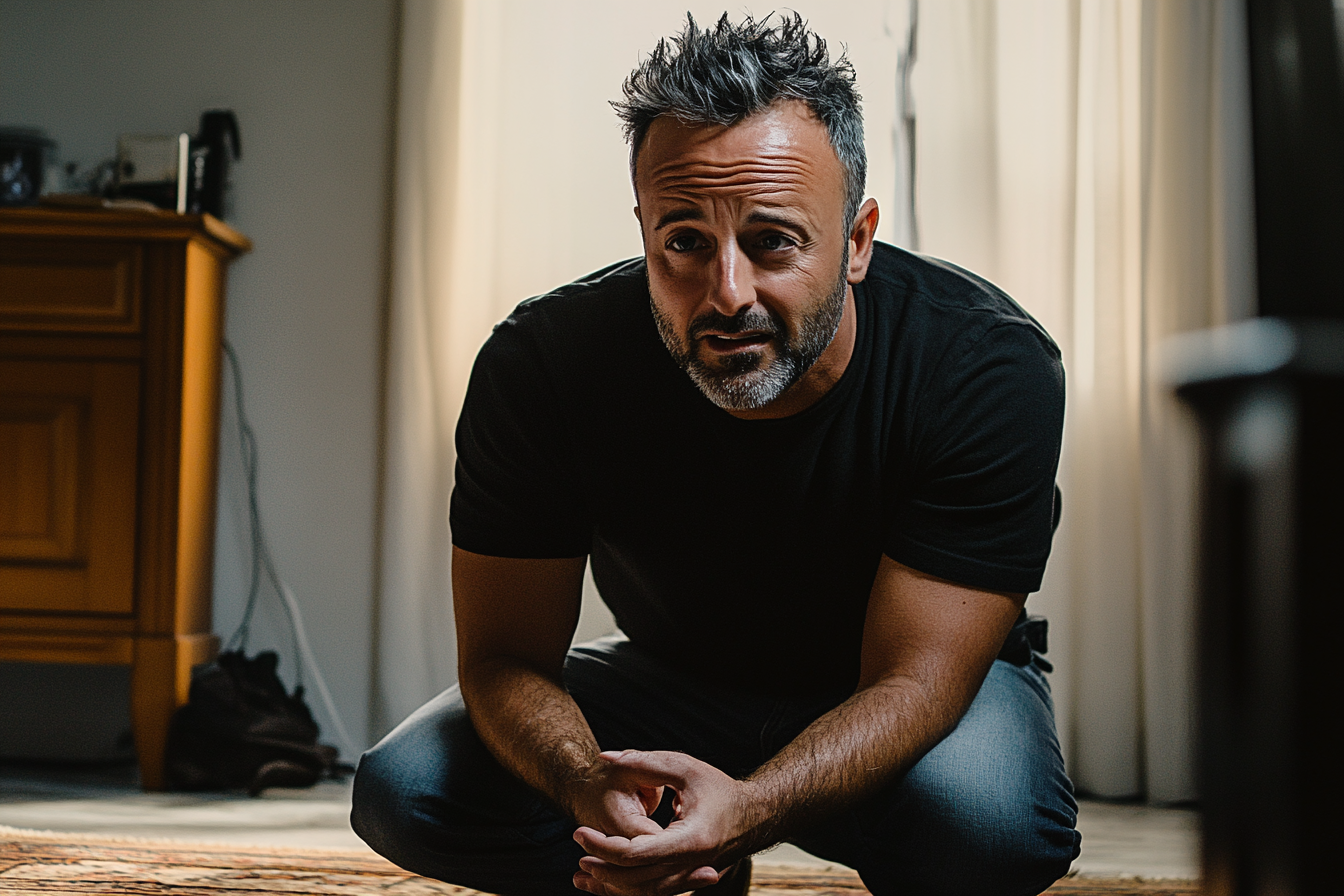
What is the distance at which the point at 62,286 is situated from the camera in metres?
1.96

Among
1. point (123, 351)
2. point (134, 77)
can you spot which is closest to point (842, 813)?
point (123, 351)

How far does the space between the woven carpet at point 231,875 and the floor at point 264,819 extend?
3.7 inches

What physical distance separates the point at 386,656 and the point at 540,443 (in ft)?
3.87

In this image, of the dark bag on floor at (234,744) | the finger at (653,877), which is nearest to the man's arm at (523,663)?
the finger at (653,877)

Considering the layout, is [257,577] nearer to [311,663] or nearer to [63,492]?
[311,663]

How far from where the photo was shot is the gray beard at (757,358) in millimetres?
1104

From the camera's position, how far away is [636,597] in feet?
4.28

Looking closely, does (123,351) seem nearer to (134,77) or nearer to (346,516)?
(346,516)

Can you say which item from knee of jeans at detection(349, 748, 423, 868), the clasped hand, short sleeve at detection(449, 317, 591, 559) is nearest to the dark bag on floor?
knee of jeans at detection(349, 748, 423, 868)

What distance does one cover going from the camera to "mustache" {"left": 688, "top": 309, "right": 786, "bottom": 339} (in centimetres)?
110

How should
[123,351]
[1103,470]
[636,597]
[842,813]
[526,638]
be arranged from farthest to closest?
[1103,470]
[123,351]
[636,597]
[526,638]
[842,813]

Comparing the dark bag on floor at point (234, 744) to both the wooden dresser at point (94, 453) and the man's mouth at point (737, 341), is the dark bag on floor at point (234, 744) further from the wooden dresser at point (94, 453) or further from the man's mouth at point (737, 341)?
the man's mouth at point (737, 341)

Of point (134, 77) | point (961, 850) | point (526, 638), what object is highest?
point (134, 77)

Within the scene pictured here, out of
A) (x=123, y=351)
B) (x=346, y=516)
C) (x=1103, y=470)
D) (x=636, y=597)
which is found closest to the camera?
(x=636, y=597)
